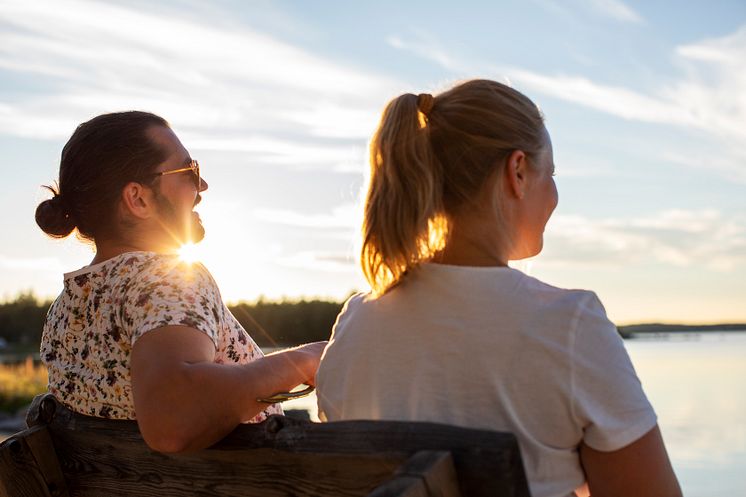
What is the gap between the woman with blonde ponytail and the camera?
1375 millimetres

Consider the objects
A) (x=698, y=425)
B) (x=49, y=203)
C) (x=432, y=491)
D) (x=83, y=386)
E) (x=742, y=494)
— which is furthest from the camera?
(x=698, y=425)

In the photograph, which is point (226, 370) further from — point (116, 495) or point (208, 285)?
point (116, 495)

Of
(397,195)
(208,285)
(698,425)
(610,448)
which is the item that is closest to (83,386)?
(208,285)

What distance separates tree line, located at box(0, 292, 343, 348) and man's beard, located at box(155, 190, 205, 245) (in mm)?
379

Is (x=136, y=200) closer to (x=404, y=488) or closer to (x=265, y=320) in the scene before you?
(x=404, y=488)

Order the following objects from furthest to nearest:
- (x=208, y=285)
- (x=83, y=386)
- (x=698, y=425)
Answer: (x=698, y=425), (x=83, y=386), (x=208, y=285)

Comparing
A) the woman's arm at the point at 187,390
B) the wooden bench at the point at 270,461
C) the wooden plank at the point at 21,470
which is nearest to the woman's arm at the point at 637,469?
the wooden bench at the point at 270,461

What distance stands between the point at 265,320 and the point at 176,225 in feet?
55.4

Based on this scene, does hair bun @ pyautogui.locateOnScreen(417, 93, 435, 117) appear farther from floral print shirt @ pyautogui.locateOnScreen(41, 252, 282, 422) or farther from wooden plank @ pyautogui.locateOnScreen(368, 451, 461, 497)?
wooden plank @ pyautogui.locateOnScreen(368, 451, 461, 497)

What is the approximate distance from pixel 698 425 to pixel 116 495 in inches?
841

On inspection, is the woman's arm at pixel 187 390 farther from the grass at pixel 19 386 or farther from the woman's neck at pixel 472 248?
the grass at pixel 19 386

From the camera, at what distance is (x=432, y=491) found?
1.15m

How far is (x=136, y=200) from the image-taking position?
207 centimetres

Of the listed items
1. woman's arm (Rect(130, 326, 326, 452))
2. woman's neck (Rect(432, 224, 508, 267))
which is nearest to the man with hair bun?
woman's arm (Rect(130, 326, 326, 452))
